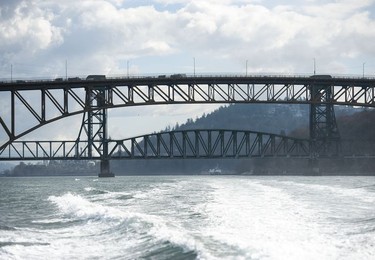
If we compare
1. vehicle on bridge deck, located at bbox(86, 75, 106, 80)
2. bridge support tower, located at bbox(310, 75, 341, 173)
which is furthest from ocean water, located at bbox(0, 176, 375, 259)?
bridge support tower, located at bbox(310, 75, 341, 173)

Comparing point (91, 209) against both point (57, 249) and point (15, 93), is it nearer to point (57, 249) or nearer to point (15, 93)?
point (57, 249)

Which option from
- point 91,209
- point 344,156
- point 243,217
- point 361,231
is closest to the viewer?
point 361,231

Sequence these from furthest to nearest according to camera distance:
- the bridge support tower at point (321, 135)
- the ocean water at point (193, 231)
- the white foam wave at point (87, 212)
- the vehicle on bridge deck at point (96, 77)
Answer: the bridge support tower at point (321, 135) < the vehicle on bridge deck at point (96, 77) < the white foam wave at point (87, 212) < the ocean water at point (193, 231)

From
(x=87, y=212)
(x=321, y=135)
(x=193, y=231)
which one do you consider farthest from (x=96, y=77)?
(x=193, y=231)

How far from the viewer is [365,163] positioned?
6836 inches

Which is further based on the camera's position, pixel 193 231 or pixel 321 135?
pixel 321 135

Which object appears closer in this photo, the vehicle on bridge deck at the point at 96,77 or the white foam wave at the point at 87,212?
the white foam wave at the point at 87,212

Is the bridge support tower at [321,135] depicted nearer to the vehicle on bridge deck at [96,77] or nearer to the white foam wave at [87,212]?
the vehicle on bridge deck at [96,77]

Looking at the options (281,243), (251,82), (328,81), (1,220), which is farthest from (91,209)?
(328,81)

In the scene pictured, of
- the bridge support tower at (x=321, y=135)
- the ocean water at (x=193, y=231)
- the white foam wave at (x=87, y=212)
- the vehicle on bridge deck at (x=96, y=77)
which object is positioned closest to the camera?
the ocean water at (x=193, y=231)

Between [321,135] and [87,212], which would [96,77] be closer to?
[321,135]

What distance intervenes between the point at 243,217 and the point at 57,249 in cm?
1164

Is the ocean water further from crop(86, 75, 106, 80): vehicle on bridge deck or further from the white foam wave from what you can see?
crop(86, 75, 106, 80): vehicle on bridge deck

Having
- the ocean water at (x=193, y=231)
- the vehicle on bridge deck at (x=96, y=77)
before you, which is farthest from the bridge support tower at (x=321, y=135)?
the ocean water at (x=193, y=231)
